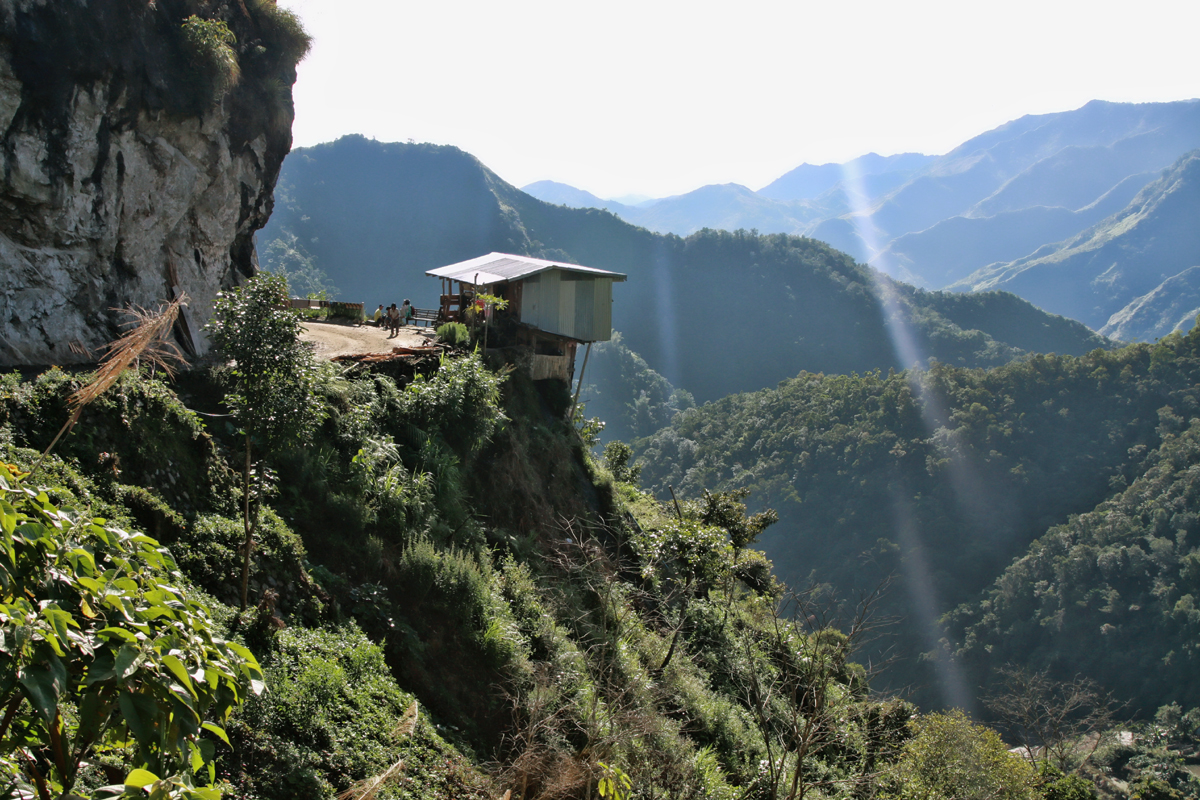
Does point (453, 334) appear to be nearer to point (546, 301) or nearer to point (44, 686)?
point (546, 301)

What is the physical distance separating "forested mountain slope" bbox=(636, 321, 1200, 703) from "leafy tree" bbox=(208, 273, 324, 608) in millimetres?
57343

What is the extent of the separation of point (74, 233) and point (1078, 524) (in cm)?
7809

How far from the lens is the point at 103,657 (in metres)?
2.06

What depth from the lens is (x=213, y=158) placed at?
1490 centimetres

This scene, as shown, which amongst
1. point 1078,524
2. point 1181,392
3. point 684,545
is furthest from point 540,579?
point 1181,392

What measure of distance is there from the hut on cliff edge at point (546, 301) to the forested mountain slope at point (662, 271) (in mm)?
105377

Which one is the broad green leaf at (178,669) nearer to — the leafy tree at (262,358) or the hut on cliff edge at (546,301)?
the leafy tree at (262,358)

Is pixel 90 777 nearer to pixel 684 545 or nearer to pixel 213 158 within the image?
pixel 684 545

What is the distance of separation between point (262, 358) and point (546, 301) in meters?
13.2

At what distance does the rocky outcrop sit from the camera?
10.2 meters

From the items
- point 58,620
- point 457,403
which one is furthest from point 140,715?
point 457,403

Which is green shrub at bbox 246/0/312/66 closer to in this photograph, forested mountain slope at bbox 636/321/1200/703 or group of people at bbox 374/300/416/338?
group of people at bbox 374/300/416/338

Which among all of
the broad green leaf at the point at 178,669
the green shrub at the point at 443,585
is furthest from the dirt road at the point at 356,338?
the broad green leaf at the point at 178,669

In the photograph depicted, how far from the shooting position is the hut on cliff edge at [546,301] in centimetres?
1975
